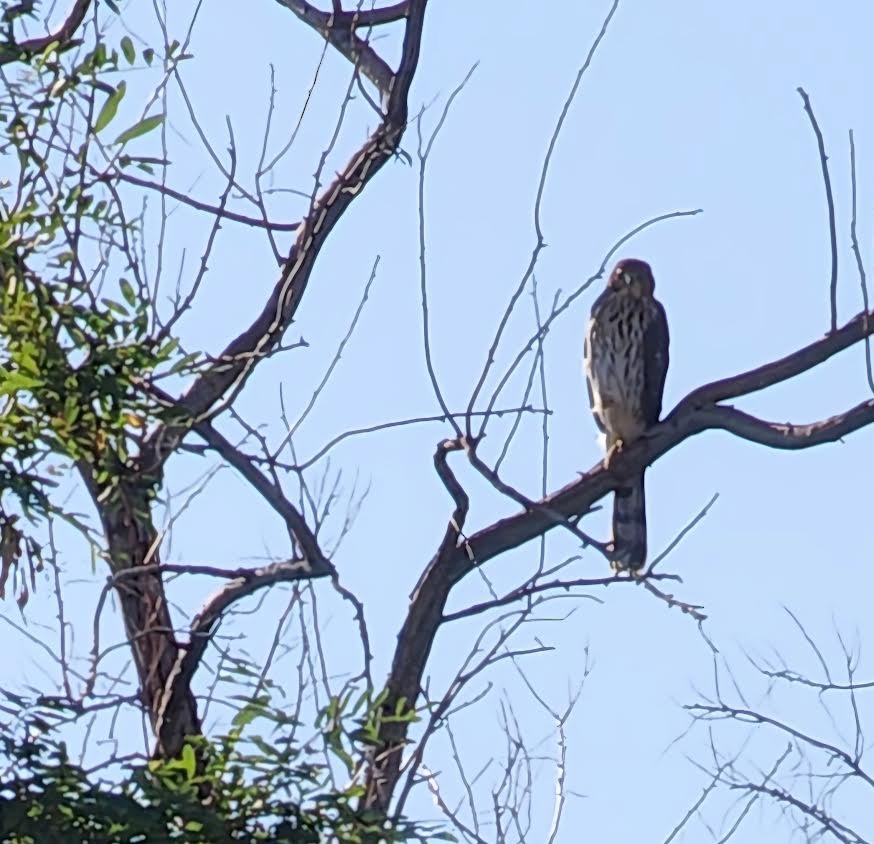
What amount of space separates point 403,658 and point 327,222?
2.72ft

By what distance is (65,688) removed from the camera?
9.38 feet

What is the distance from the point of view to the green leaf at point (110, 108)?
2.95 m

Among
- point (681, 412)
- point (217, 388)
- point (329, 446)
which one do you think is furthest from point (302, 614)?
point (681, 412)

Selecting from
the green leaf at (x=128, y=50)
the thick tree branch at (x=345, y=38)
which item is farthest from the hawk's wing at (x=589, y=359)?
the green leaf at (x=128, y=50)

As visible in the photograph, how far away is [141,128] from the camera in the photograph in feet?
9.80

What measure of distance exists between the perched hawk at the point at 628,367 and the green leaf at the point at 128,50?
89.6 inches

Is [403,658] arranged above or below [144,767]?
above

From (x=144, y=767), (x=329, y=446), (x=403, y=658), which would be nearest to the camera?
(x=144, y=767)

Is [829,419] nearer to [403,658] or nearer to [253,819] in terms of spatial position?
[403,658]

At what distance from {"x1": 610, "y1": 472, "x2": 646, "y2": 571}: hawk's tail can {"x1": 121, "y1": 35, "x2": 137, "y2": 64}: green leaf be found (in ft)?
7.57

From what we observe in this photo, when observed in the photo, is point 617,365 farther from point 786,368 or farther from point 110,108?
point 110,108

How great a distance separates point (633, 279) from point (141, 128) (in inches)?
109

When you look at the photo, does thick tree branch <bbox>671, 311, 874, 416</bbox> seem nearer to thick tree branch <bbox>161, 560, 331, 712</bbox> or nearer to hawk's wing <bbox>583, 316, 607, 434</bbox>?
thick tree branch <bbox>161, 560, 331, 712</bbox>

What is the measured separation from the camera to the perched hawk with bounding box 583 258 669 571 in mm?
5117
